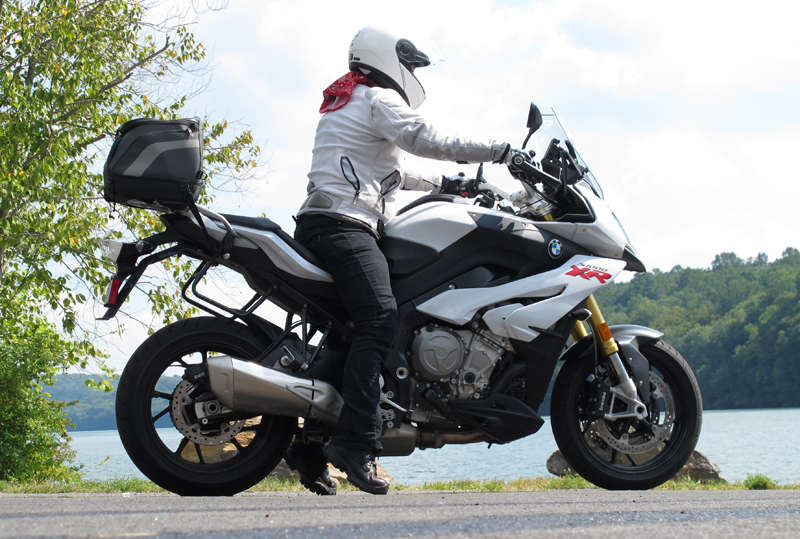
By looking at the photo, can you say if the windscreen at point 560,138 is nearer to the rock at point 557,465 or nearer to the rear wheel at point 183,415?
the rear wheel at point 183,415

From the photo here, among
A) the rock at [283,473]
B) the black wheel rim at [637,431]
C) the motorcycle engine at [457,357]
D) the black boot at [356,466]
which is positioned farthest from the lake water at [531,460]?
the black boot at [356,466]

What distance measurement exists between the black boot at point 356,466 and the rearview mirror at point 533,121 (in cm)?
199

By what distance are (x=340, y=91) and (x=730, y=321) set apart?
8454 cm

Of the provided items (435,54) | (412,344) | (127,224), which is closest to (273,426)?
(412,344)

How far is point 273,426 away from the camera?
3613mm

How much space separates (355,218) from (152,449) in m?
1.51

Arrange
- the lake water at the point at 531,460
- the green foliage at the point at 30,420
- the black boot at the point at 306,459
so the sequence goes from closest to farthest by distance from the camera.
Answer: the black boot at the point at 306,459 < the green foliage at the point at 30,420 < the lake water at the point at 531,460

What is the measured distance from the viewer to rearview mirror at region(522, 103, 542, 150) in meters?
4.10

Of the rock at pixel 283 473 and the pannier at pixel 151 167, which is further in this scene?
the rock at pixel 283 473

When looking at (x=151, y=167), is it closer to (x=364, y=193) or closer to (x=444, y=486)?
(x=364, y=193)

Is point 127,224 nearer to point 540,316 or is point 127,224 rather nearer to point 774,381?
point 540,316

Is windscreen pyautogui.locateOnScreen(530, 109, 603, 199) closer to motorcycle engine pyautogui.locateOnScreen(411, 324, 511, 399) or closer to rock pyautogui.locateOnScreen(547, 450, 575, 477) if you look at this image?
motorcycle engine pyautogui.locateOnScreen(411, 324, 511, 399)

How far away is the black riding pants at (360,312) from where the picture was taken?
3348 mm

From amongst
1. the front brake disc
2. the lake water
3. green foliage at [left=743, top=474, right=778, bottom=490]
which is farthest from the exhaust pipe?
the lake water
